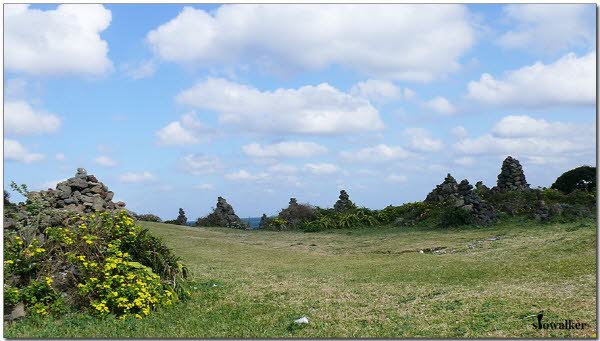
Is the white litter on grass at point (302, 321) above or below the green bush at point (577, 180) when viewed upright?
below

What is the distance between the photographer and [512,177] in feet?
98.0

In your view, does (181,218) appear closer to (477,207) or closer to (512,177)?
(477,207)

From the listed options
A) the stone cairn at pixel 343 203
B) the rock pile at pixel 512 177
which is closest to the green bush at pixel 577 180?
the rock pile at pixel 512 177

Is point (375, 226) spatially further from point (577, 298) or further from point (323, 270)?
point (577, 298)

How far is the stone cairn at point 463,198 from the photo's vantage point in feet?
78.7

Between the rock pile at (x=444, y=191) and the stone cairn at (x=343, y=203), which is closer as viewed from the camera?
the rock pile at (x=444, y=191)

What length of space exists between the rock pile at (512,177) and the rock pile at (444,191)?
2.41m

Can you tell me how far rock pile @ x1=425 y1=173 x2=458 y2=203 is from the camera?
29802 mm

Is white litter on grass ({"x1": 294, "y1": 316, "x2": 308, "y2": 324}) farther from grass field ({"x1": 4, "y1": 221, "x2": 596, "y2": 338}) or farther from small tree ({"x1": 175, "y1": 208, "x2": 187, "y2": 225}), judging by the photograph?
small tree ({"x1": 175, "y1": 208, "x2": 187, "y2": 225})

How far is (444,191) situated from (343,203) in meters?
6.27

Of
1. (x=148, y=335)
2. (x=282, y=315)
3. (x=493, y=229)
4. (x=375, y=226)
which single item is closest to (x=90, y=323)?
(x=148, y=335)


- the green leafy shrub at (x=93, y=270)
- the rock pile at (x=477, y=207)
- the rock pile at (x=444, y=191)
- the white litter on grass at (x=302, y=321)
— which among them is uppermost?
the rock pile at (x=444, y=191)

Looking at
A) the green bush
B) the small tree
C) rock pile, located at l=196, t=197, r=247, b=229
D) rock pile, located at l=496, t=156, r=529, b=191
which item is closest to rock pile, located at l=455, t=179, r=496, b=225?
rock pile, located at l=496, t=156, r=529, b=191

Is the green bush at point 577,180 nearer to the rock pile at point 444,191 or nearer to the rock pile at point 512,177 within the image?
the rock pile at point 512,177
